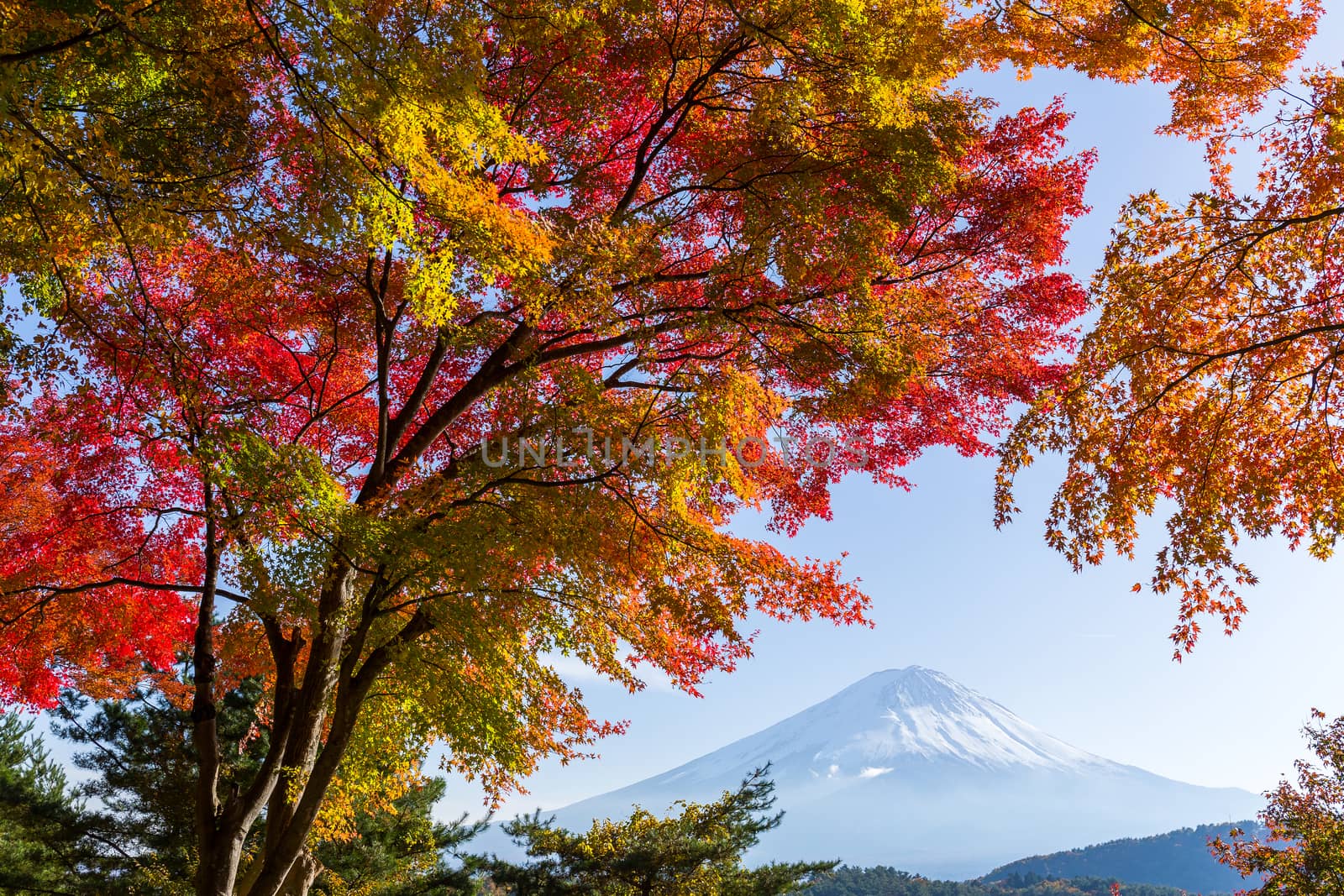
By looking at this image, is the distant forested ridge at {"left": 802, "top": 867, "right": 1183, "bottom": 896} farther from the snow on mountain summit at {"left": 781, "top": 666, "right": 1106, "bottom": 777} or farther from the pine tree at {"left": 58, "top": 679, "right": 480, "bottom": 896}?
the snow on mountain summit at {"left": 781, "top": 666, "right": 1106, "bottom": 777}

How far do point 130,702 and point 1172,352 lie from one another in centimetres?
1529

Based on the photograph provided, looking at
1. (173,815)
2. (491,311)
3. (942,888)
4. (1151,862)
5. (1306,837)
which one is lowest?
(1151,862)

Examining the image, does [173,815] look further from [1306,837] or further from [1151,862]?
[1151,862]

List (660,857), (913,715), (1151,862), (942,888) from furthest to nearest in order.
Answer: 1. (913,715)
2. (1151,862)
3. (942,888)
4. (660,857)

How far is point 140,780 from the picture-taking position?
13195 millimetres

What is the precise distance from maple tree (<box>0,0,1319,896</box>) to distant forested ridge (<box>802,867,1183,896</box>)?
2718 cm

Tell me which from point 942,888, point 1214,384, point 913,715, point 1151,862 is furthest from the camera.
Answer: point 913,715

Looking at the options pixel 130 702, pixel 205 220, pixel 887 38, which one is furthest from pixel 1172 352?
pixel 130 702

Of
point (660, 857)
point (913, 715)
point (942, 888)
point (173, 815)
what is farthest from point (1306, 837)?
point (913, 715)

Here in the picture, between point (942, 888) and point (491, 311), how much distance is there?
32.6m

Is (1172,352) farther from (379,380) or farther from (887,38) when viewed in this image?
(379,380)

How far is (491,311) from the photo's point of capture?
7320 millimetres

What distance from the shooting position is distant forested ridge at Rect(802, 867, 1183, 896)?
2998 cm

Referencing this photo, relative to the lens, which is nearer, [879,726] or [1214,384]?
[1214,384]
